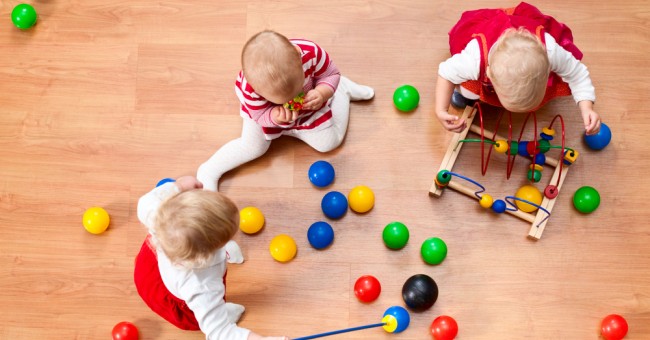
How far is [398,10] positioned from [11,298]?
108cm

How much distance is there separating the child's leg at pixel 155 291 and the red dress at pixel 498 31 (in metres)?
0.72

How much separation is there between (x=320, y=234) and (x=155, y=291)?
350mm

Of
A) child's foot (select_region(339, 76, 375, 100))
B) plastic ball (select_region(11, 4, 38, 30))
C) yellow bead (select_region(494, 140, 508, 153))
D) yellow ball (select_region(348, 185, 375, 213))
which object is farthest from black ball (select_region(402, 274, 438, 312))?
plastic ball (select_region(11, 4, 38, 30))

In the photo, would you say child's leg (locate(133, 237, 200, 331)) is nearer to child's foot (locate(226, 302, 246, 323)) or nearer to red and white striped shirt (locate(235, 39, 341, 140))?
child's foot (locate(226, 302, 246, 323))

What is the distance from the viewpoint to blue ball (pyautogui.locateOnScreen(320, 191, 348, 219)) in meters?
1.34

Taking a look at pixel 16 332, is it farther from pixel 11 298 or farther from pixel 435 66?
pixel 435 66

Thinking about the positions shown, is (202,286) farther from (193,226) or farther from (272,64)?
(272,64)

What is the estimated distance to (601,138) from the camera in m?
1.35

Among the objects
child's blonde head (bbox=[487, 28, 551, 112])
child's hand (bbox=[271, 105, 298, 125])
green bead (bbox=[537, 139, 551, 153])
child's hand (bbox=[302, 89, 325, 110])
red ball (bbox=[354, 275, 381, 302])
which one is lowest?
red ball (bbox=[354, 275, 381, 302])

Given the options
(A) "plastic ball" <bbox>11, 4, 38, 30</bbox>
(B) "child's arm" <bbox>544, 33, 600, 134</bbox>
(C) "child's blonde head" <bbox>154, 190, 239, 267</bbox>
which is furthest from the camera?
(A) "plastic ball" <bbox>11, 4, 38, 30</bbox>

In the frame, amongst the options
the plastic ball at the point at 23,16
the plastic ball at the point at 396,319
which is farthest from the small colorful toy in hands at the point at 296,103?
the plastic ball at the point at 23,16

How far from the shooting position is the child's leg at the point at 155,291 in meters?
1.21

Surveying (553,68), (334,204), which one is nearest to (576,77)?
(553,68)

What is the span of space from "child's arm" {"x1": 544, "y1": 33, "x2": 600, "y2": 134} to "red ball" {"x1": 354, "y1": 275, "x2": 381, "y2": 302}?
54cm
